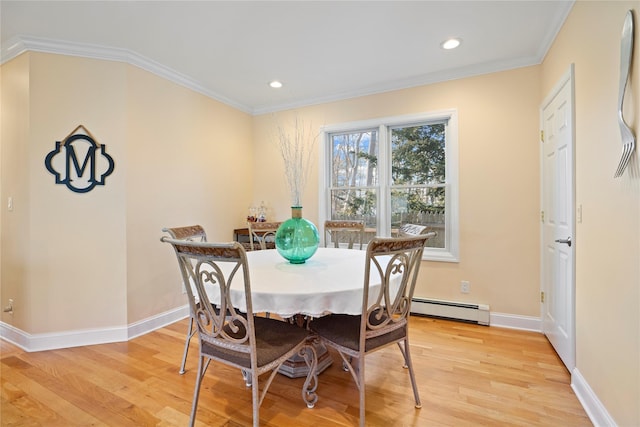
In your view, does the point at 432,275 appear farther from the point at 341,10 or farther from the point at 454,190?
the point at 341,10

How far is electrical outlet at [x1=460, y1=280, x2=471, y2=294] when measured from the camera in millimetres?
3055

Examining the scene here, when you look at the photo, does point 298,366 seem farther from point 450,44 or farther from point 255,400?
point 450,44

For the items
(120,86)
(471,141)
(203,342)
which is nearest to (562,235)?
(471,141)

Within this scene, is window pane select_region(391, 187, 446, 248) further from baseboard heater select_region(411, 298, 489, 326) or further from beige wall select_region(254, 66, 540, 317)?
baseboard heater select_region(411, 298, 489, 326)

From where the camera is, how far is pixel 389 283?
1.63m

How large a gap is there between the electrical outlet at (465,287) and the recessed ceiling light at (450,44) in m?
2.23

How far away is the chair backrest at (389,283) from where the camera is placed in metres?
1.42

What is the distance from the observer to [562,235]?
2.19m

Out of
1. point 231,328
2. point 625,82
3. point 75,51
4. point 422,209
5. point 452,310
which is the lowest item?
point 452,310

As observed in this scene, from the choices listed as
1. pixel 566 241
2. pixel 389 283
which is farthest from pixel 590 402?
pixel 389 283

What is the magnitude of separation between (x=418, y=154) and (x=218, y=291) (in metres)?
2.69

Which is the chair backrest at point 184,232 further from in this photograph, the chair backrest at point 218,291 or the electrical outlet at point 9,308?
the electrical outlet at point 9,308

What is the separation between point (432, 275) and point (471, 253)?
46cm

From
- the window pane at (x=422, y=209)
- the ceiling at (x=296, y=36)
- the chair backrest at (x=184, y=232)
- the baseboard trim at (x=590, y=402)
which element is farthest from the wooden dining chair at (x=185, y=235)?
the baseboard trim at (x=590, y=402)
